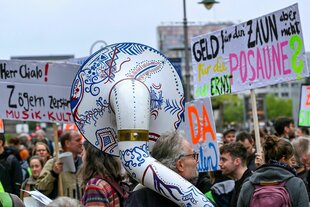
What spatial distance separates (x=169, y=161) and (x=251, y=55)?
356cm

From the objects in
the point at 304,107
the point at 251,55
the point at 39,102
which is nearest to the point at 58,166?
the point at 39,102

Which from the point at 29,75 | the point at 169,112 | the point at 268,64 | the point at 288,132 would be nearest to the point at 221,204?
the point at 268,64

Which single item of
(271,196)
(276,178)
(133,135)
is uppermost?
(133,135)

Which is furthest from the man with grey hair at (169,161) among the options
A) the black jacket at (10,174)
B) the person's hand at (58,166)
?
the black jacket at (10,174)

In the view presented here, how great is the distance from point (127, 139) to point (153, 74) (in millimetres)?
479

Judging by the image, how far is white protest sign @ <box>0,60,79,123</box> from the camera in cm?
848

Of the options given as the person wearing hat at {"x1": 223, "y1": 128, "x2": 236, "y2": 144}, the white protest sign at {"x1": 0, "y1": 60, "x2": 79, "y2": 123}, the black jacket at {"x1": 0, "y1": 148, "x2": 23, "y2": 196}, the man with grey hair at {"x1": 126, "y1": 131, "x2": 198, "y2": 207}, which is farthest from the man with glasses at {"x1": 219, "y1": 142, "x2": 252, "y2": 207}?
the black jacket at {"x1": 0, "y1": 148, "x2": 23, "y2": 196}

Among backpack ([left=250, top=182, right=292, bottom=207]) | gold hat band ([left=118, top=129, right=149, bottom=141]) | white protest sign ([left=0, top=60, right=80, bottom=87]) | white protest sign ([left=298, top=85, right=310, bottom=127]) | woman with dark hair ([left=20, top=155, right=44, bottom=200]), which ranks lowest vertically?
backpack ([left=250, top=182, right=292, bottom=207])

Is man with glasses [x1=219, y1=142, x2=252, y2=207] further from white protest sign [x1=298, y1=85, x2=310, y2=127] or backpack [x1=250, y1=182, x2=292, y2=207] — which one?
white protest sign [x1=298, y1=85, x2=310, y2=127]

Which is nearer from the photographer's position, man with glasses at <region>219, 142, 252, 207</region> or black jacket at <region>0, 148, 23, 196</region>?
man with glasses at <region>219, 142, 252, 207</region>

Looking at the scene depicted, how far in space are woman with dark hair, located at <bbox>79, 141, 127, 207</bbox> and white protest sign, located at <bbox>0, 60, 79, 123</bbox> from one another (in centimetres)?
301

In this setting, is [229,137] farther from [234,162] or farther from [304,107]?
[234,162]

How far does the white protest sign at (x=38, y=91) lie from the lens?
27.8 ft

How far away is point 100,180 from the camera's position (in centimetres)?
523
